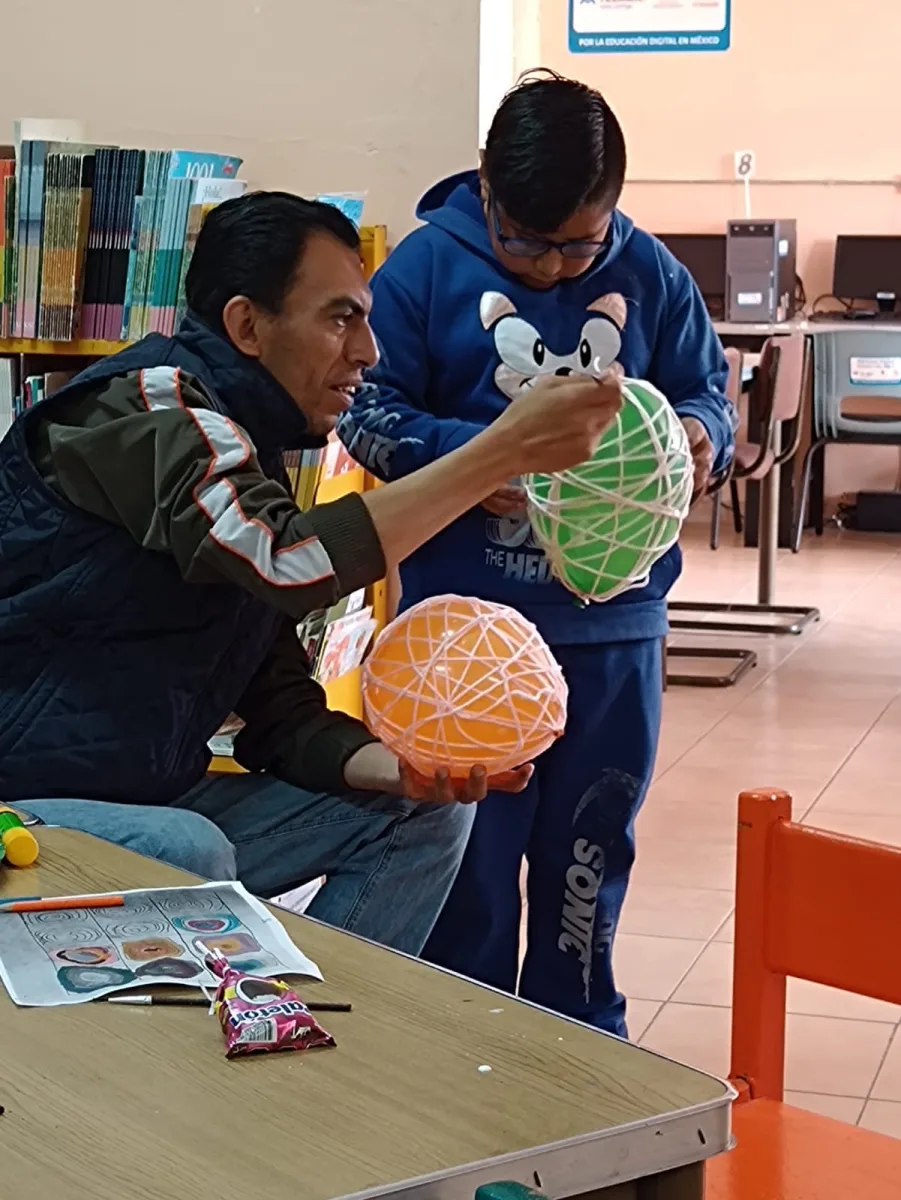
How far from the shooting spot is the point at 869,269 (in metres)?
9.11

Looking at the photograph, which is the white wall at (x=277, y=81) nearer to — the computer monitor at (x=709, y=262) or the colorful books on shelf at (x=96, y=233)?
the colorful books on shelf at (x=96, y=233)

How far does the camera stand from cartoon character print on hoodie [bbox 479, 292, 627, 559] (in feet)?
7.98

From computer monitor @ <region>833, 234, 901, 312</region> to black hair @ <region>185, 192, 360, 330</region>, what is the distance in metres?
7.39

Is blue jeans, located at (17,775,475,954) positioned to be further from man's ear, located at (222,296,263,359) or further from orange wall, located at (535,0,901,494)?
orange wall, located at (535,0,901,494)

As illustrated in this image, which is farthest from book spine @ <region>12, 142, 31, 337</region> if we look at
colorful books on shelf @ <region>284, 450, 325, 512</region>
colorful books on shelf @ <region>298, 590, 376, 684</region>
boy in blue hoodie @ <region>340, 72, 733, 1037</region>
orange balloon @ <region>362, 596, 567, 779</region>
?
orange balloon @ <region>362, 596, 567, 779</region>

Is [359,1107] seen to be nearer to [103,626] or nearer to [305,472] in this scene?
[103,626]

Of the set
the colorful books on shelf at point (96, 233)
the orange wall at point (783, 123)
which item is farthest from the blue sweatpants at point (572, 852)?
the orange wall at point (783, 123)

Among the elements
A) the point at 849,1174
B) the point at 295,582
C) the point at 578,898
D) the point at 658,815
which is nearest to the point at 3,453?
the point at 295,582

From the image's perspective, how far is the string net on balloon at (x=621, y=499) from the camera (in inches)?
82.5

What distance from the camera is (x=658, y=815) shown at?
4.40 metres

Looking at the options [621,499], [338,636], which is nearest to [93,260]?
[338,636]

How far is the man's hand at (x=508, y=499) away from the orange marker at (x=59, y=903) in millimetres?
930

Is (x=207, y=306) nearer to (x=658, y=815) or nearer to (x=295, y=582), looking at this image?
(x=295, y=582)

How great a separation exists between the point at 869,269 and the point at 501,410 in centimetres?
709
